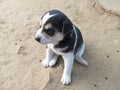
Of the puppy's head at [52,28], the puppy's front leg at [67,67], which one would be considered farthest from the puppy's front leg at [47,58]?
the puppy's head at [52,28]

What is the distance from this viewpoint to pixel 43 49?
352cm

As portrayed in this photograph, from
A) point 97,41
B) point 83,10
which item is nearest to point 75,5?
point 83,10

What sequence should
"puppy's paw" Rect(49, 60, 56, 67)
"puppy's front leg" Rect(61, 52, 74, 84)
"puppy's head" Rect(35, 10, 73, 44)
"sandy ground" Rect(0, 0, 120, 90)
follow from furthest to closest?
1. "puppy's paw" Rect(49, 60, 56, 67)
2. "sandy ground" Rect(0, 0, 120, 90)
3. "puppy's front leg" Rect(61, 52, 74, 84)
4. "puppy's head" Rect(35, 10, 73, 44)

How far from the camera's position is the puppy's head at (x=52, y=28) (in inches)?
107

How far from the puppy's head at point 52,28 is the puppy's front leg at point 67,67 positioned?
0.31m

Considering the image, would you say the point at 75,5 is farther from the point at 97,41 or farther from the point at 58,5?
the point at 97,41

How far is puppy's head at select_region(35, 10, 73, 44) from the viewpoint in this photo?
2719 mm

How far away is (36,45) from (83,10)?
0.94 m

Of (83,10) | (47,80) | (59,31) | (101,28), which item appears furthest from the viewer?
(83,10)

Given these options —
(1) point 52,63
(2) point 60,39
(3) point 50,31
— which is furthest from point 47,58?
(3) point 50,31

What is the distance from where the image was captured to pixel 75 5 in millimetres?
4258

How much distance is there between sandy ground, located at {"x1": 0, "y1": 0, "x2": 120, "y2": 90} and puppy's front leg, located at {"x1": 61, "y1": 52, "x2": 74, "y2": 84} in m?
0.06

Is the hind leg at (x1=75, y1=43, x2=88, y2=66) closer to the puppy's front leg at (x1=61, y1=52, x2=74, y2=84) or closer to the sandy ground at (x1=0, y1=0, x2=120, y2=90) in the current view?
the sandy ground at (x1=0, y1=0, x2=120, y2=90)

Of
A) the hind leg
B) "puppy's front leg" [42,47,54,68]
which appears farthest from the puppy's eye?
the hind leg
